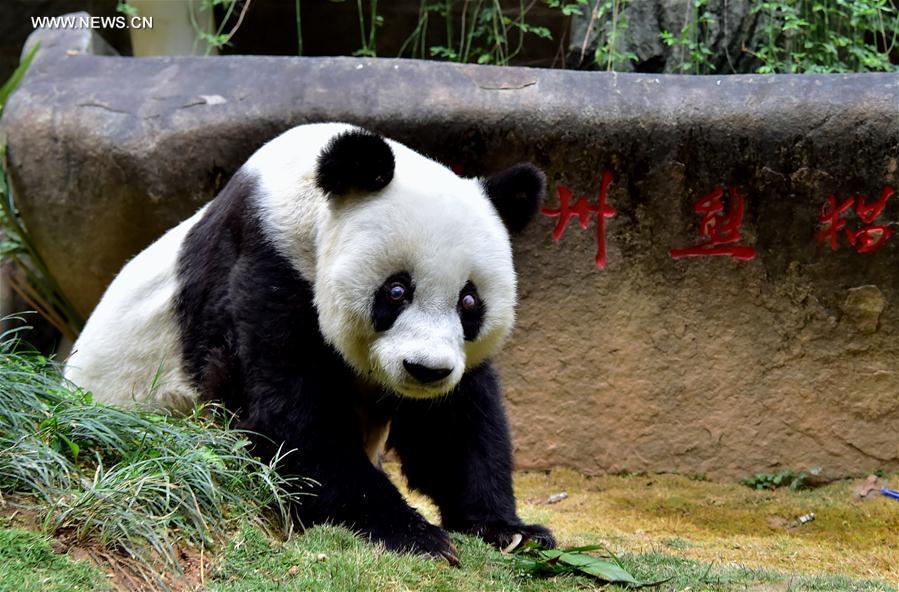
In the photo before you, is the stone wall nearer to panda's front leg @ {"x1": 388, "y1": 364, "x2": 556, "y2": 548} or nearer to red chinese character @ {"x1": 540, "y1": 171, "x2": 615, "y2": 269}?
red chinese character @ {"x1": 540, "y1": 171, "x2": 615, "y2": 269}

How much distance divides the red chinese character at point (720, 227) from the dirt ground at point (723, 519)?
158cm

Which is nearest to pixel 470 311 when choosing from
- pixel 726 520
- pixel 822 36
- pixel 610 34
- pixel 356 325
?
pixel 356 325

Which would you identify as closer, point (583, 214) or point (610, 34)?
point (583, 214)

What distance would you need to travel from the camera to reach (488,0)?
995cm

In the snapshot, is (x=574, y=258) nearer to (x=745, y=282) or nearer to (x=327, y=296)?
(x=745, y=282)

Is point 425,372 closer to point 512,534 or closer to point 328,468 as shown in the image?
point 328,468

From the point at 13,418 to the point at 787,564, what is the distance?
367 centimetres

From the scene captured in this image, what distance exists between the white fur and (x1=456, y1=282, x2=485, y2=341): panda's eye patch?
30 mm

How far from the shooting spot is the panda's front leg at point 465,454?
4586mm

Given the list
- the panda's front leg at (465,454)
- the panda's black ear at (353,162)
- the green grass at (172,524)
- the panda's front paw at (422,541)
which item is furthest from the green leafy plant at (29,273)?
the panda's front paw at (422,541)

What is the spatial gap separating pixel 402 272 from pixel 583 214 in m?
3.41

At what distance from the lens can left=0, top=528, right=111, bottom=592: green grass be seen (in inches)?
117

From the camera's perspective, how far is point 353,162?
409cm

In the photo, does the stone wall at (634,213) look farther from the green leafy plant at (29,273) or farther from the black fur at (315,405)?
the black fur at (315,405)
